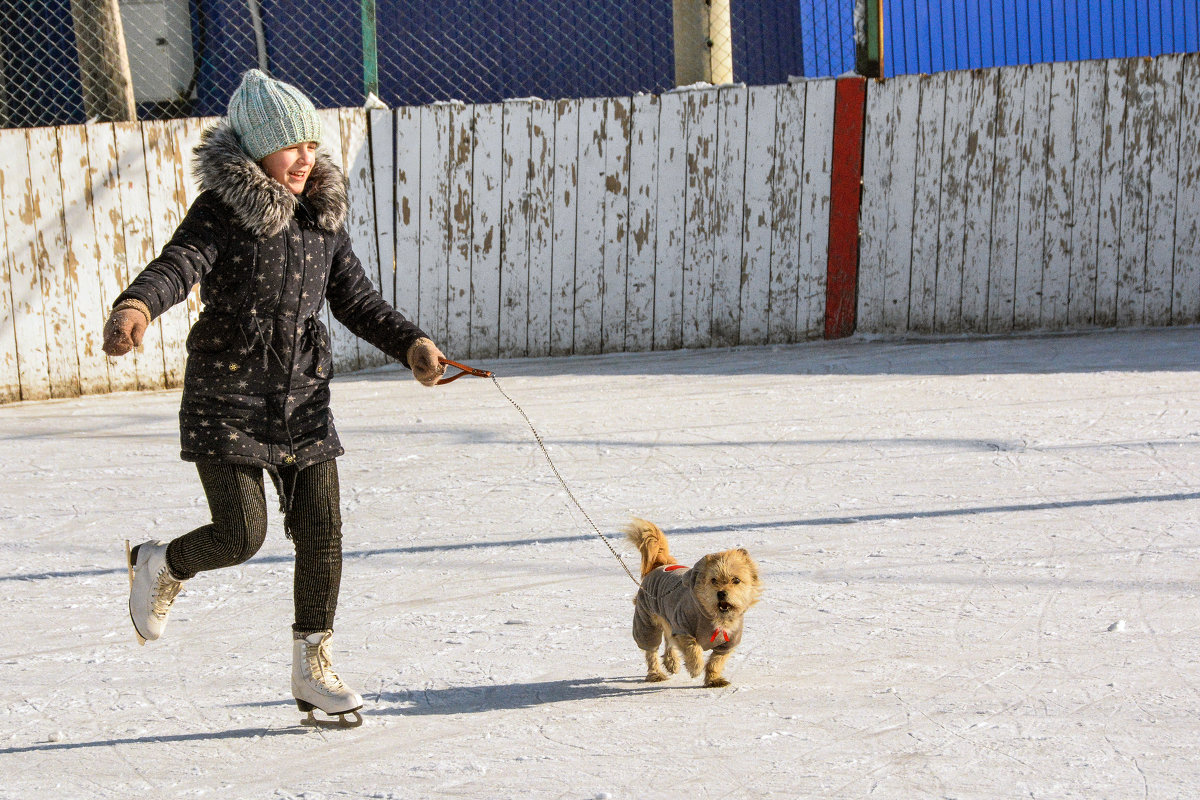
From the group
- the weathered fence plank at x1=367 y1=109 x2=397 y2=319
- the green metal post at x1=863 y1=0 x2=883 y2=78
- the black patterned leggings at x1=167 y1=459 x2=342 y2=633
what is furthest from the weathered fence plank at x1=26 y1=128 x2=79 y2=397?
the green metal post at x1=863 y1=0 x2=883 y2=78

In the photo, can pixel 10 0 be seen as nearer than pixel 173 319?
No

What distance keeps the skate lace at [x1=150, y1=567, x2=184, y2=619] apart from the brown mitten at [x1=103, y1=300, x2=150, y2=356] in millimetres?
748

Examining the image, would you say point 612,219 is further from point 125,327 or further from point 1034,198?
point 125,327

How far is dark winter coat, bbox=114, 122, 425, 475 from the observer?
120 inches

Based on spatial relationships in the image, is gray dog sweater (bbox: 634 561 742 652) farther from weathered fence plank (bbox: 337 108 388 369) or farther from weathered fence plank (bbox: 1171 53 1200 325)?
weathered fence plank (bbox: 1171 53 1200 325)

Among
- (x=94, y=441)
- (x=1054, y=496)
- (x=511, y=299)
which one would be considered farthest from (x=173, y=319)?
(x=1054, y=496)

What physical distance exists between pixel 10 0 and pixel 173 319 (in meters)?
4.71

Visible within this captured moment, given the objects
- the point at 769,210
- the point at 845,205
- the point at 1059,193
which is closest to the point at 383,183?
the point at 769,210

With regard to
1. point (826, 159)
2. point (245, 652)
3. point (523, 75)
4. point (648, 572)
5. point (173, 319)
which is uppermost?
point (523, 75)

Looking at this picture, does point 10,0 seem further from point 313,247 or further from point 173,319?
point 313,247

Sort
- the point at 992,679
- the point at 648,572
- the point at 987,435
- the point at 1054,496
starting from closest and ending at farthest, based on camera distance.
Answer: the point at 992,679
the point at 648,572
the point at 1054,496
the point at 987,435

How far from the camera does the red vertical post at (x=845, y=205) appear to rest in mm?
9094

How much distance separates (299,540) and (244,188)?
92 centimetres

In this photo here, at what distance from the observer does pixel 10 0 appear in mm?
11148
